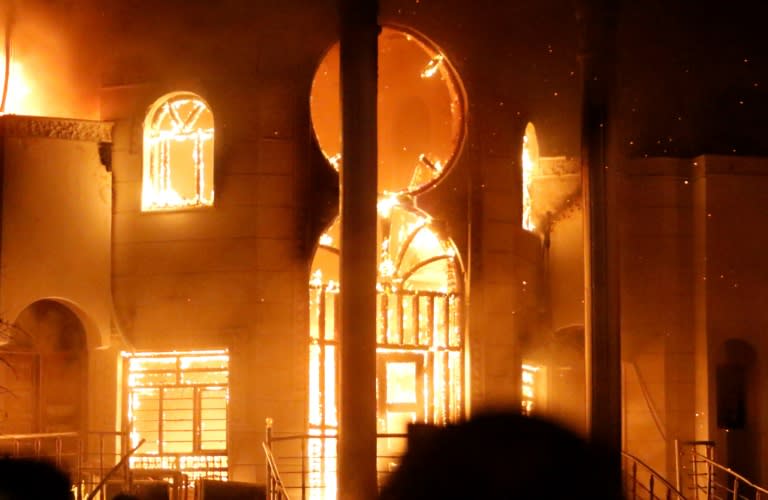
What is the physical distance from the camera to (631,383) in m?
24.2

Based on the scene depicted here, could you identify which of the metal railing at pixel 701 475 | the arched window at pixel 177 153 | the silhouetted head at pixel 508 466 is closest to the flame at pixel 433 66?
the arched window at pixel 177 153

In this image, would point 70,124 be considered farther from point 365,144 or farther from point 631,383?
point 631,383

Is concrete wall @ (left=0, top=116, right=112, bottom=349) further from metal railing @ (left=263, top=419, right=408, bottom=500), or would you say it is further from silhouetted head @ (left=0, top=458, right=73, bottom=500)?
silhouetted head @ (left=0, top=458, right=73, bottom=500)

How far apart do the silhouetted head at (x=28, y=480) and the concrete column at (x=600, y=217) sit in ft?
44.0

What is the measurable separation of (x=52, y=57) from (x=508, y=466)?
21.8 m

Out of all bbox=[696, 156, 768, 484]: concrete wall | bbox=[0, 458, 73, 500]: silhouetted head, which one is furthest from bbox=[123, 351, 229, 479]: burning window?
bbox=[0, 458, 73, 500]: silhouetted head

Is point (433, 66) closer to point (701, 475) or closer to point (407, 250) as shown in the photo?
point (407, 250)

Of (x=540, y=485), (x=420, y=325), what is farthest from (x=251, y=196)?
(x=540, y=485)

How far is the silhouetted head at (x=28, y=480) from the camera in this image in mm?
7242

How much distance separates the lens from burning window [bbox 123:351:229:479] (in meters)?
20.9

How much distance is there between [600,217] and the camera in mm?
20609

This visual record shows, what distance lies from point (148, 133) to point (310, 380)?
5.63 metres

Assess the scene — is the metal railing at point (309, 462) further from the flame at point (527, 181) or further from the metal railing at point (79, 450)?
the flame at point (527, 181)

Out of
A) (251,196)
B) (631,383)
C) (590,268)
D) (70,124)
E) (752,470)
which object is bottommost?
(752,470)
